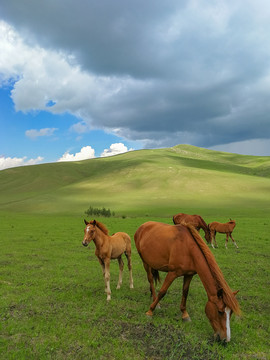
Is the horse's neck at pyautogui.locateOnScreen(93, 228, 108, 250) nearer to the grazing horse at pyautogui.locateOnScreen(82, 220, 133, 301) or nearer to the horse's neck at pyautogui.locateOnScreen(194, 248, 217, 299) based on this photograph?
the grazing horse at pyautogui.locateOnScreen(82, 220, 133, 301)

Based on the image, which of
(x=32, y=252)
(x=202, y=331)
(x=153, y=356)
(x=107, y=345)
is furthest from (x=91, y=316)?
(x=32, y=252)

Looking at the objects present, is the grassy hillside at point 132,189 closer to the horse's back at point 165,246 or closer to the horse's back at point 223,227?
the horse's back at point 223,227

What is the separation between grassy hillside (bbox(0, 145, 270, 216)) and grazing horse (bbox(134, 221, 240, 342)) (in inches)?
1573

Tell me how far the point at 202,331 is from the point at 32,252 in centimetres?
1353

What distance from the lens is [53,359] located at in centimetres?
553

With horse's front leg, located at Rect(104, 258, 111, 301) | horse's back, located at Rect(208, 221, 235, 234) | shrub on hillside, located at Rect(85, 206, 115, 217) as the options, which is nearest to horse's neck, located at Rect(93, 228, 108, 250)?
horse's front leg, located at Rect(104, 258, 111, 301)

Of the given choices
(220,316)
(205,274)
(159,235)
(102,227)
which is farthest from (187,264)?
(102,227)

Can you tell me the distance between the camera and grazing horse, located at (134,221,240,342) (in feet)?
18.1

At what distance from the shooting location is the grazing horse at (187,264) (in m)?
5.52

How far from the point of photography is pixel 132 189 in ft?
300

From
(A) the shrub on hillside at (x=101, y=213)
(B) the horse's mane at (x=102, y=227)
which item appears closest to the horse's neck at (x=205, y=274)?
(B) the horse's mane at (x=102, y=227)

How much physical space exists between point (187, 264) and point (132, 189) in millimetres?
84616

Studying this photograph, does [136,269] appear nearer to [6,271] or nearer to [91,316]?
[91,316]

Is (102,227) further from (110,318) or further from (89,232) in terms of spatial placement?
(110,318)
